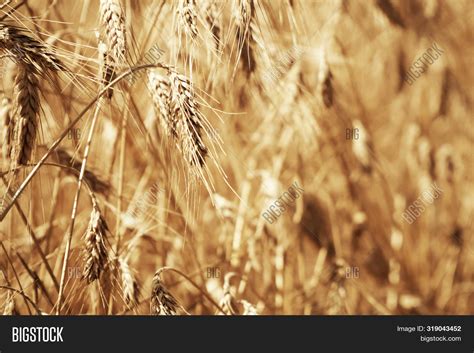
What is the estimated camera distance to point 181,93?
143 centimetres

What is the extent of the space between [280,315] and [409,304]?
0.59 metres

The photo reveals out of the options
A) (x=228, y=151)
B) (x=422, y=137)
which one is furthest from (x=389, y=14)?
(x=228, y=151)

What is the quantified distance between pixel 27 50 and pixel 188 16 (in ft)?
1.35

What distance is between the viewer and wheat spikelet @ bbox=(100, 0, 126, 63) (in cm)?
141

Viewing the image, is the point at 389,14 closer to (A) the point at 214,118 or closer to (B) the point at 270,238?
(A) the point at 214,118

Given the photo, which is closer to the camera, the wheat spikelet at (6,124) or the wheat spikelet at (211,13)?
the wheat spikelet at (6,124)
